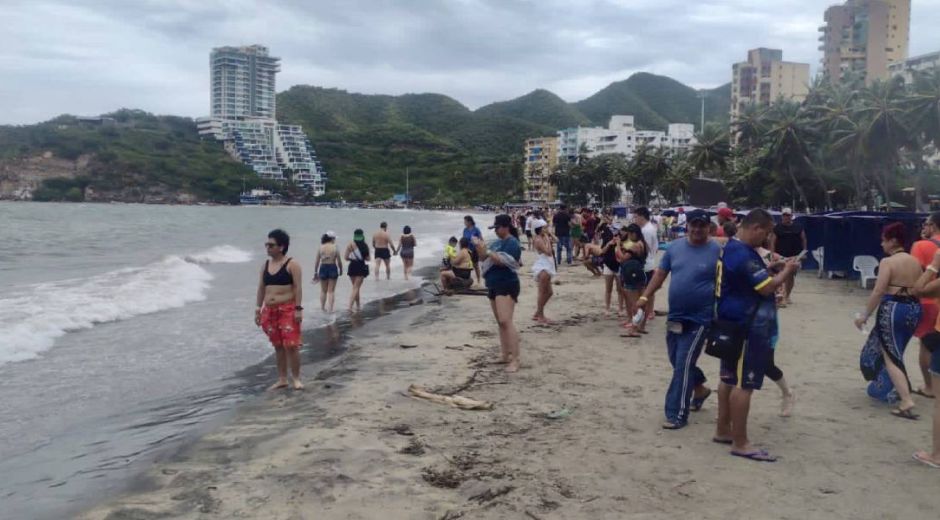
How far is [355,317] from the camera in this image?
1159cm

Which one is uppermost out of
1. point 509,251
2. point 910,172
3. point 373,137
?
point 373,137

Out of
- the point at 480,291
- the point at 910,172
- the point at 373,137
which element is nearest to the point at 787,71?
the point at 910,172

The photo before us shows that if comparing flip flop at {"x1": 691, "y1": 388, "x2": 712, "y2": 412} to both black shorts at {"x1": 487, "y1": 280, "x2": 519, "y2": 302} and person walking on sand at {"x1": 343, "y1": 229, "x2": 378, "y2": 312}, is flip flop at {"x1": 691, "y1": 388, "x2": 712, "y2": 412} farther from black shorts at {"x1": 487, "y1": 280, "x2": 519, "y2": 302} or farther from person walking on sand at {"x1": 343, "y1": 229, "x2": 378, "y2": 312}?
person walking on sand at {"x1": 343, "y1": 229, "x2": 378, "y2": 312}

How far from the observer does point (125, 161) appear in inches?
4373

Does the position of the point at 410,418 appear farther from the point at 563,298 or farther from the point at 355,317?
the point at 563,298

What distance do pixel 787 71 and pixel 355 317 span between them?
390 ft

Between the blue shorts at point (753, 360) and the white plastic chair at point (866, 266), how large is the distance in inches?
454

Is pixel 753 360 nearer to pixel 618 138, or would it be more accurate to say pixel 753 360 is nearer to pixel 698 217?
pixel 698 217

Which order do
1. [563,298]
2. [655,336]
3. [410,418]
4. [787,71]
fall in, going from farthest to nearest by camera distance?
[787,71] → [563,298] → [655,336] → [410,418]

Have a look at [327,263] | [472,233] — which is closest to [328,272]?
[327,263]

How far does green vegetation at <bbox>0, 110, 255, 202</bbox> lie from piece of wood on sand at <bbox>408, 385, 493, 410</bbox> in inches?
4434

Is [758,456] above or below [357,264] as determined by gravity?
below

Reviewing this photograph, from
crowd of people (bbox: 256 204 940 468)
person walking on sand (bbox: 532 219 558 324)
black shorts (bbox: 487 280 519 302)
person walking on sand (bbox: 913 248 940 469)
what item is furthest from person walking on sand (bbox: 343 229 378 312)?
person walking on sand (bbox: 913 248 940 469)

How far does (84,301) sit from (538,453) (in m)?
11.0
